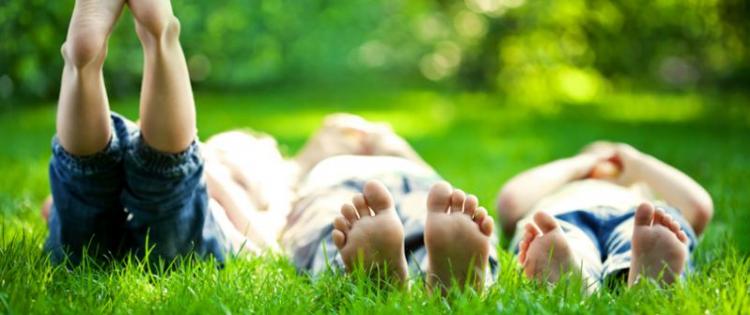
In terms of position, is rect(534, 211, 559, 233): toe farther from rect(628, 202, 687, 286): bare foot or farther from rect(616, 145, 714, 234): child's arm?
rect(616, 145, 714, 234): child's arm

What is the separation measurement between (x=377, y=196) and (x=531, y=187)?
89 centimetres

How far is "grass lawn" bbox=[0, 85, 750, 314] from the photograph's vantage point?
155 centimetres

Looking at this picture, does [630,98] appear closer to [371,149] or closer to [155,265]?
[371,149]

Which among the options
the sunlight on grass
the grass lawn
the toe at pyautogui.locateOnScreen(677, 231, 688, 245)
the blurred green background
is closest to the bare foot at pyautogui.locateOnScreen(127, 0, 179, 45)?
the grass lawn

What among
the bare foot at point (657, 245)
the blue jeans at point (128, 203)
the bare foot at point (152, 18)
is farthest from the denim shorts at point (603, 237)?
the bare foot at point (152, 18)

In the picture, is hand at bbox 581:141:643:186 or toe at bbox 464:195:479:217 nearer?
toe at bbox 464:195:479:217

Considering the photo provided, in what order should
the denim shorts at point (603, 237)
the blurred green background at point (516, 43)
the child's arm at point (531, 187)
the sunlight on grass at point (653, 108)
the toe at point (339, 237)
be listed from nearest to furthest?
the toe at point (339, 237), the denim shorts at point (603, 237), the child's arm at point (531, 187), the blurred green background at point (516, 43), the sunlight on grass at point (653, 108)

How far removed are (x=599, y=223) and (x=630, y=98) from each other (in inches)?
243

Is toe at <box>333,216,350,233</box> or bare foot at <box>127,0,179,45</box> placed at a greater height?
bare foot at <box>127,0,179,45</box>

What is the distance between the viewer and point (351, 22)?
9.09 meters

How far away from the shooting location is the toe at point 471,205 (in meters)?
1.62

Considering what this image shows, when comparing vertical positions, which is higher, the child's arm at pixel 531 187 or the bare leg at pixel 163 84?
the bare leg at pixel 163 84

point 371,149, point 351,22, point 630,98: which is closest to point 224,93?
point 351,22

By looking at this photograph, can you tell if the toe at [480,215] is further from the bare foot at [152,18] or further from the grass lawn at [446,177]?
the bare foot at [152,18]
